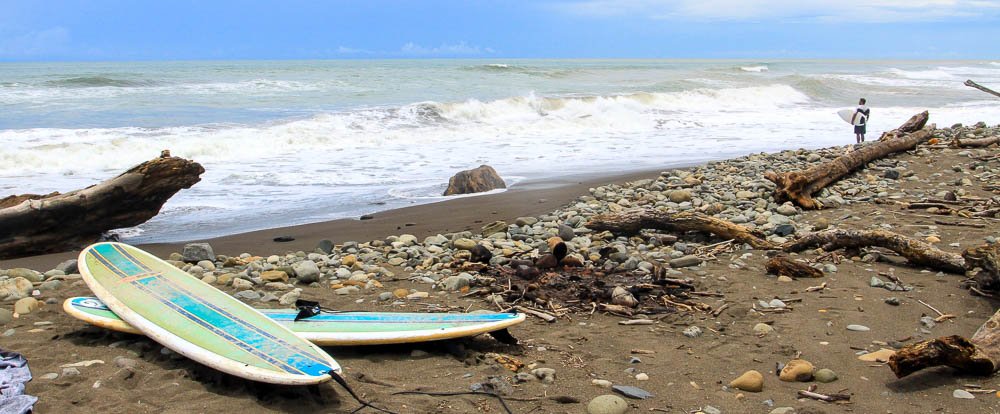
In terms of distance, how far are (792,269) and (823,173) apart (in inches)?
133

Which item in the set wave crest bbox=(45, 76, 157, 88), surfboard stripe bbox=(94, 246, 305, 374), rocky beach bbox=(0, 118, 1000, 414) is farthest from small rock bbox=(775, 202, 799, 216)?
wave crest bbox=(45, 76, 157, 88)

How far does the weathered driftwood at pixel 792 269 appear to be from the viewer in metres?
4.85

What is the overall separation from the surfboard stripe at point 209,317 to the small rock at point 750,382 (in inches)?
69.4

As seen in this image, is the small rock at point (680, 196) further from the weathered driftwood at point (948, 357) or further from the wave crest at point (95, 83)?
the wave crest at point (95, 83)

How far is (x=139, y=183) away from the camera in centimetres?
694

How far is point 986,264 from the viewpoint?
4160 millimetres

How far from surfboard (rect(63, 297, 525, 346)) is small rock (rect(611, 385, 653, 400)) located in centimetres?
68

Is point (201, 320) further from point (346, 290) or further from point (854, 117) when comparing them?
point (854, 117)

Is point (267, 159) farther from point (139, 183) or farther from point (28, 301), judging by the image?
point (28, 301)

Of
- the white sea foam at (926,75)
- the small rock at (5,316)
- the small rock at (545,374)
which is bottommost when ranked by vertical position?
the white sea foam at (926,75)

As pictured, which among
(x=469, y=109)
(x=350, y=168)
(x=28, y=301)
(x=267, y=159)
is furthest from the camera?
(x=469, y=109)

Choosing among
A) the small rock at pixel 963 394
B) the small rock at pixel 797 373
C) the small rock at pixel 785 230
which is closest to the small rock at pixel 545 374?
the small rock at pixel 797 373

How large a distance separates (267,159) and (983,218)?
1106cm

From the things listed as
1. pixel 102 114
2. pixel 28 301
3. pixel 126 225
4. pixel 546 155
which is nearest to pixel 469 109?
pixel 546 155
